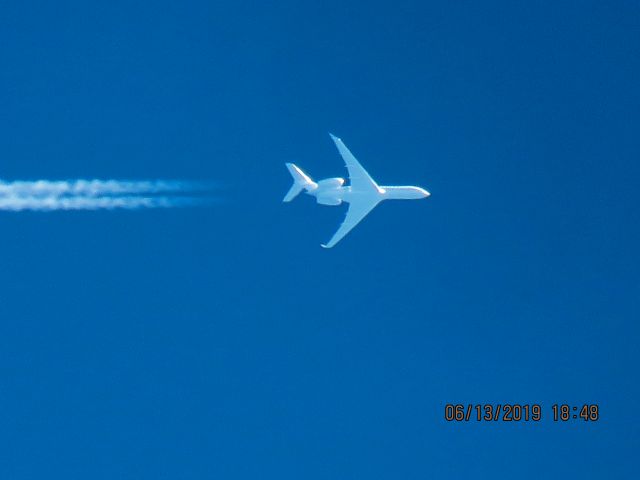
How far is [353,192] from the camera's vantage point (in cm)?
4697

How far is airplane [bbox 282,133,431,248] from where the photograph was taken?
152 feet

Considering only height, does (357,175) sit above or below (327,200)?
above

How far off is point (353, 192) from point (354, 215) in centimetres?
167

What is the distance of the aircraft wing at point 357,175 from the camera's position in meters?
46.5

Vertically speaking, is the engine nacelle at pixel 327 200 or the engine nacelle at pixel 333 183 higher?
the engine nacelle at pixel 333 183

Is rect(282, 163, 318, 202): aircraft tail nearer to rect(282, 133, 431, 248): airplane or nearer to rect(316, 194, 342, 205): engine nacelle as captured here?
rect(282, 133, 431, 248): airplane

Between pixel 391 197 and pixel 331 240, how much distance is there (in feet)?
15.0

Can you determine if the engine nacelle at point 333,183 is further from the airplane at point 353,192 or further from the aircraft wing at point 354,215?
the aircraft wing at point 354,215

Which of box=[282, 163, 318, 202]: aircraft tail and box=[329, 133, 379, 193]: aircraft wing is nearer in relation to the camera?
box=[329, 133, 379, 193]: aircraft wing

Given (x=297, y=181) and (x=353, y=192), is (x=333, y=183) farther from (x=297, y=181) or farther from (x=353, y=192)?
(x=297, y=181)

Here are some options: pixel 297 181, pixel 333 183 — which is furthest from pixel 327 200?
pixel 297 181

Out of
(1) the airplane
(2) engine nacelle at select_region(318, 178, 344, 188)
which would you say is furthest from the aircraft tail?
(2) engine nacelle at select_region(318, 178, 344, 188)

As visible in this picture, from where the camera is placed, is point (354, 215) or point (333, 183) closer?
point (333, 183)

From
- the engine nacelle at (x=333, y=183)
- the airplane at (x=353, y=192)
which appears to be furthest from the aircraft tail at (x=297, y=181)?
the engine nacelle at (x=333, y=183)
